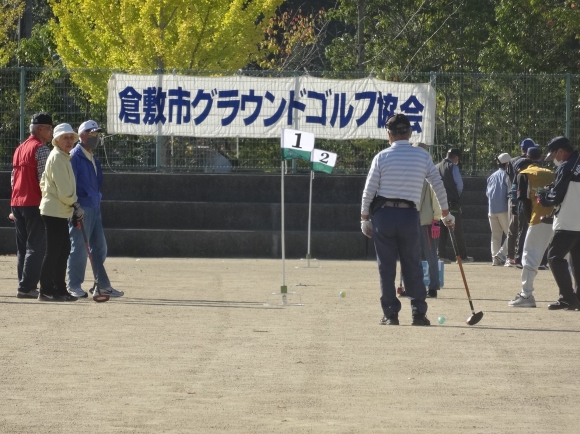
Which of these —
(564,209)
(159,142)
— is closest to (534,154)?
(564,209)

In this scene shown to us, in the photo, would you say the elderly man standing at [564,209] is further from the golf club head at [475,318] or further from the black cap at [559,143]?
the golf club head at [475,318]

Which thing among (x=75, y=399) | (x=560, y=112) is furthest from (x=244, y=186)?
(x=75, y=399)

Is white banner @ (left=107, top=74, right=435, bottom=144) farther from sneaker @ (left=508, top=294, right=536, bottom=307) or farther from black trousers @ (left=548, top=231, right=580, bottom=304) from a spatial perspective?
black trousers @ (left=548, top=231, right=580, bottom=304)

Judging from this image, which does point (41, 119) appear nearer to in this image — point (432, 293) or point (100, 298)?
point (100, 298)

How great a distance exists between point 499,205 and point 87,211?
8.80m

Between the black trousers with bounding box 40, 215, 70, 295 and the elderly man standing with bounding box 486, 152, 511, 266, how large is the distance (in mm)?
9028

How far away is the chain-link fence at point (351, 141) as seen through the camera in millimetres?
22078

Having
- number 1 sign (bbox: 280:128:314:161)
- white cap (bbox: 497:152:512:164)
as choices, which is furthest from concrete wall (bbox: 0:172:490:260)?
number 1 sign (bbox: 280:128:314:161)

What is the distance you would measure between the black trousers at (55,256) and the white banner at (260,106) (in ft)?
29.0

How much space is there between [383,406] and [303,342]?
9.51 feet

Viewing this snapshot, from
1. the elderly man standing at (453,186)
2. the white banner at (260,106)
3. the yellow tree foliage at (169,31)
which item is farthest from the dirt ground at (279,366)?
the yellow tree foliage at (169,31)

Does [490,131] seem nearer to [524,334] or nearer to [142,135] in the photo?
[142,135]

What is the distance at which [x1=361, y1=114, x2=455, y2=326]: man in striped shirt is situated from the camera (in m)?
11.5

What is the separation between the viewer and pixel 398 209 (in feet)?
38.0
